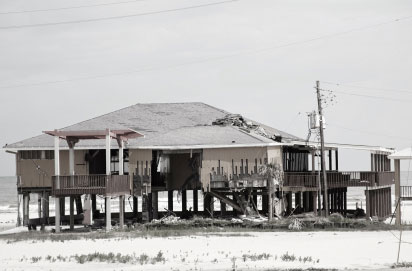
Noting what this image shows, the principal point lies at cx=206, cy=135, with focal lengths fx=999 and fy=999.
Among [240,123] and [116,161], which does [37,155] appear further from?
[240,123]

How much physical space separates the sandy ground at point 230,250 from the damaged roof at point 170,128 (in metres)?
8.60

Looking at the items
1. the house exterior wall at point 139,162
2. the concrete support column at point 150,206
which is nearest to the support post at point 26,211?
the concrete support column at point 150,206

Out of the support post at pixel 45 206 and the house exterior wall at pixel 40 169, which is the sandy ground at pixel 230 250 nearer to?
the house exterior wall at pixel 40 169

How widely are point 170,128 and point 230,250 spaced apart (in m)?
21.5

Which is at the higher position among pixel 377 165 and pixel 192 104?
pixel 192 104

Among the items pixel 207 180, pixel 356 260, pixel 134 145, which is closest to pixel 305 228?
pixel 207 180

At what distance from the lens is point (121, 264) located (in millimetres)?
34156

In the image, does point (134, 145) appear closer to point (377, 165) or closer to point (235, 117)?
point (235, 117)

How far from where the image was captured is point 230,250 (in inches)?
1506

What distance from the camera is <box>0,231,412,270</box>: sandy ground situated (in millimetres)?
33594

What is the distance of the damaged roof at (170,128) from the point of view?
54.0 meters

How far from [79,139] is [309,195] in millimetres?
20870

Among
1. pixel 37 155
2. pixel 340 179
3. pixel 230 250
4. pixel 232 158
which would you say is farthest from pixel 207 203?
pixel 230 250

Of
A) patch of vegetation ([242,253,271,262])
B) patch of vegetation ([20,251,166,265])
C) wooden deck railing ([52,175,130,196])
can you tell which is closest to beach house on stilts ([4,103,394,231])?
wooden deck railing ([52,175,130,196])
